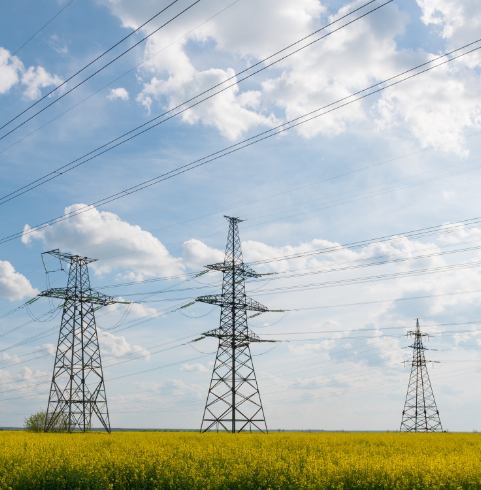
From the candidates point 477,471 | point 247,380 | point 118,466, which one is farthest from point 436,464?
point 247,380

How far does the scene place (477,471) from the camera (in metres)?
13.9

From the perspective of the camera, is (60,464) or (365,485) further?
(60,464)

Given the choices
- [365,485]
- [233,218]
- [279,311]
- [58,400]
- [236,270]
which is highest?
[233,218]

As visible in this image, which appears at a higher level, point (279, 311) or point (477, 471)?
point (279, 311)

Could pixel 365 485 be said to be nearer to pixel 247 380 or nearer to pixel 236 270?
pixel 247 380

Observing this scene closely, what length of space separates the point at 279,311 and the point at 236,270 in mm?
6139

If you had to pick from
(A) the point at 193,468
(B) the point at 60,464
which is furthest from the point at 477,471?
(B) the point at 60,464

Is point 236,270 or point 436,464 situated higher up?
point 236,270

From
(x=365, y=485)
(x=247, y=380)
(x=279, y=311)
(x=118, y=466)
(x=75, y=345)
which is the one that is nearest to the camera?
(x=365, y=485)

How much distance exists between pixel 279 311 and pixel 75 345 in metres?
18.3

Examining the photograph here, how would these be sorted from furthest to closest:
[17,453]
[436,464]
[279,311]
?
[279,311] → [17,453] → [436,464]

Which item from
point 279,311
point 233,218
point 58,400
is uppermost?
point 233,218

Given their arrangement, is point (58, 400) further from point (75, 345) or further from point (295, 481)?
point (295, 481)

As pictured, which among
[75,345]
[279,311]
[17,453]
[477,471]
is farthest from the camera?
[279,311]
